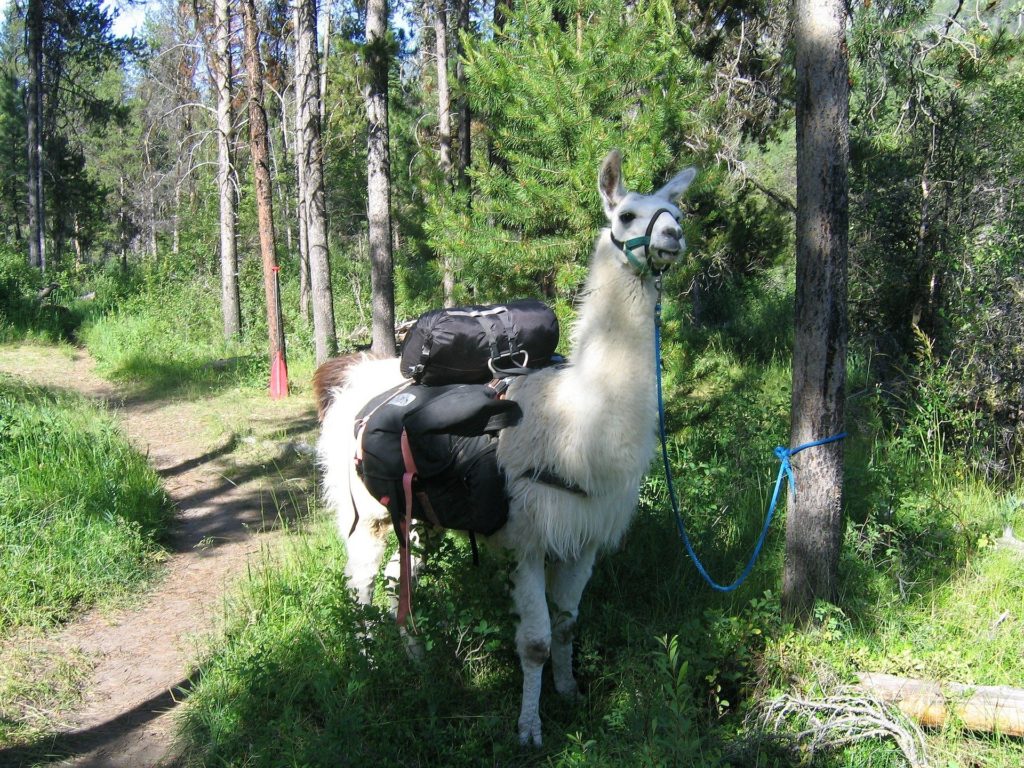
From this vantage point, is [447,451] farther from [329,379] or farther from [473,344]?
[329,379]

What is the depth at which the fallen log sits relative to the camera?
10.4 ft

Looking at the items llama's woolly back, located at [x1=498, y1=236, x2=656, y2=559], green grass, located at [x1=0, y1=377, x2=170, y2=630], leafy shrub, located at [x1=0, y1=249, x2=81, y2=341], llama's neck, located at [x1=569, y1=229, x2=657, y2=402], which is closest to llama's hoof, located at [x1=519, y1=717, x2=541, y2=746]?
llama's woolly back, located at [x1=498, y1=236, x2=656, y2=559]

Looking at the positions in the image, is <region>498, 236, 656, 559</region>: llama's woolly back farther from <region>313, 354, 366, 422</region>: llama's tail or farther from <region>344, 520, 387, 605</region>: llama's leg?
<region>313, 354, 366, 422</region>: llama's tail

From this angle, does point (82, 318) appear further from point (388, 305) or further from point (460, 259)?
point (460, 259)

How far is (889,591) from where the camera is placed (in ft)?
14.1

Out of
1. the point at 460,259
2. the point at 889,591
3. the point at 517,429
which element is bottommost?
the point at 889,591

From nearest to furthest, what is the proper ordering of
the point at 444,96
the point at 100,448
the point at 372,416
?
the point at 372,416 → the point at 100,448 → the point at 444,96

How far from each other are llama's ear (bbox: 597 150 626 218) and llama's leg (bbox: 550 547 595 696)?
1671 mm

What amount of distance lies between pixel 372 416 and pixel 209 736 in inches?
68.4

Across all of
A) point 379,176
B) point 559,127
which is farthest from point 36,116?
point 559,127

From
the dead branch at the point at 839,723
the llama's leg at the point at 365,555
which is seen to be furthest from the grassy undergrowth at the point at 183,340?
the dead branch at the point at 839,723

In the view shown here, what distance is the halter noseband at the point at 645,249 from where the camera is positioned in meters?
3.26

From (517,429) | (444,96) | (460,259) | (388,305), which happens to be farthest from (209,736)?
(444,96)

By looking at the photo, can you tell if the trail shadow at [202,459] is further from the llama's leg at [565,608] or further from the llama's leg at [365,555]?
the llama's leg at [565,608]
